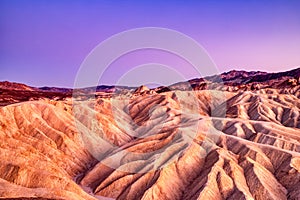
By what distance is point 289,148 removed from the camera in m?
68.9

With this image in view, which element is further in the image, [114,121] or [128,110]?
[128,110]

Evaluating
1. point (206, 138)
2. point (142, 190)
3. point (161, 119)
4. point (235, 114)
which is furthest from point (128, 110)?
point (142, 190)

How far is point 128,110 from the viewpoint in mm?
135625

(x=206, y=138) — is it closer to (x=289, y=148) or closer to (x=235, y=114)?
(x=289, y=148)

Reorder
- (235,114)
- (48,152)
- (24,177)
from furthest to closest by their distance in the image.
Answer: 1. (235,114)
2. (48,152)
3. (24,177)

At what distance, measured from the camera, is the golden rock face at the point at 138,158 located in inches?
1954

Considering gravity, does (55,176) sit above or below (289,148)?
above

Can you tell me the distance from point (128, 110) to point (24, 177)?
292ft

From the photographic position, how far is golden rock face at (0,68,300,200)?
49625 mm

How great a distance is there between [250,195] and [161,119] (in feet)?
194

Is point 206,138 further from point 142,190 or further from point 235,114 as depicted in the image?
point 235,114

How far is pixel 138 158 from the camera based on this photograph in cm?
6544

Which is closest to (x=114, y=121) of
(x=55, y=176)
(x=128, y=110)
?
(x=128, y=110)

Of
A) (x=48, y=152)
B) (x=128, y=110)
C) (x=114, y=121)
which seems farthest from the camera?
(x=128, y=110)
